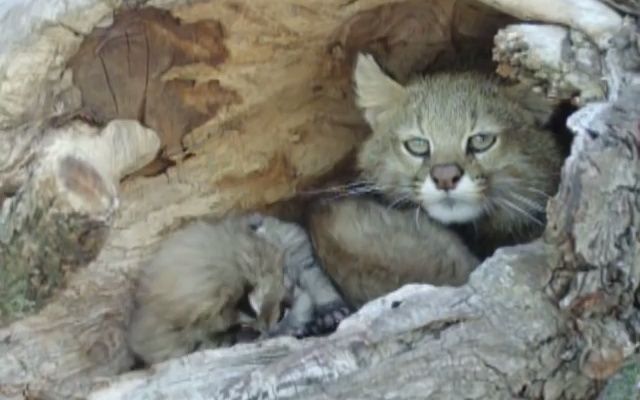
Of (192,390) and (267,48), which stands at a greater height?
(267,48)

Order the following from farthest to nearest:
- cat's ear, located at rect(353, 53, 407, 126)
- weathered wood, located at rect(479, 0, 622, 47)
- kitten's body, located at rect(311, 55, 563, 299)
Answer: cat's ear, located at rect(353, 53, 407, 126) < kitten's body, located at rect(311, 55, 563, 299) < weathered wood, located at rect(479, 0, 622, 47)

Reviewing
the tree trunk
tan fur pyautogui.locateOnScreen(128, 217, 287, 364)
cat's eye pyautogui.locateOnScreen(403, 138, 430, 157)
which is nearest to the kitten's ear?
tan fur pyautogui.locateOnScreen(128, 217, 287, 364)

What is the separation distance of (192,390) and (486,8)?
3.43 feet

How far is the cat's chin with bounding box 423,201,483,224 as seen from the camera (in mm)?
2914

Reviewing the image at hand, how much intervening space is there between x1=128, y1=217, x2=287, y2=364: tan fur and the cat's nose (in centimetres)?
34

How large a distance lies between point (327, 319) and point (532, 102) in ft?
2.07

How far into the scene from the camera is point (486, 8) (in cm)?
296

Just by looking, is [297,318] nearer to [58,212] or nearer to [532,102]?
[58,212]

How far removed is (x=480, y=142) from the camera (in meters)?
2.96

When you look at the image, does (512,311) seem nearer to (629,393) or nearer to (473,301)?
(473,301)

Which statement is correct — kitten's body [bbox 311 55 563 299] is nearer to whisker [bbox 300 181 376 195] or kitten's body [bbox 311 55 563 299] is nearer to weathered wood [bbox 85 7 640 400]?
whisker [bbox 300 181 376 195]

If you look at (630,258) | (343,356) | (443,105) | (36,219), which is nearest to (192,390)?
(343,356)

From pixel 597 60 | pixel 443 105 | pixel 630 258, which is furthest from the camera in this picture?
pixel 443 105

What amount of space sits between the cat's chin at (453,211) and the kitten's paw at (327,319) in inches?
11.0
